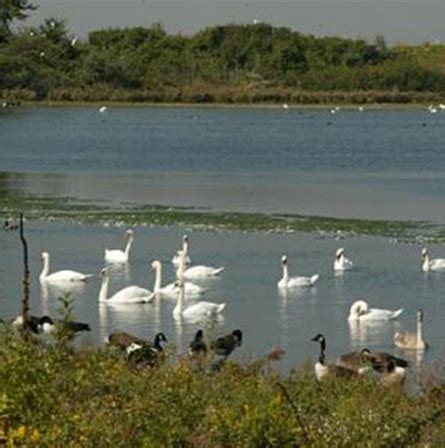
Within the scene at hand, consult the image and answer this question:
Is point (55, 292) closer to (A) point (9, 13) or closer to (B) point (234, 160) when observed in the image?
(B) point (234, 160)

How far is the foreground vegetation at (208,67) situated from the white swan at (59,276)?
6291 cm

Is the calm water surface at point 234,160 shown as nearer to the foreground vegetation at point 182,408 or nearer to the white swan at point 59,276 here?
the white swan at point 59,276

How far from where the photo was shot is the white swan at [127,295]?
1798 cm

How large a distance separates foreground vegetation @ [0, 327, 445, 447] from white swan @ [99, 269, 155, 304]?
26.4ft

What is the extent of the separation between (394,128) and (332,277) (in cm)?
4945

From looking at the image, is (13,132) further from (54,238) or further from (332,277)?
(332,277)

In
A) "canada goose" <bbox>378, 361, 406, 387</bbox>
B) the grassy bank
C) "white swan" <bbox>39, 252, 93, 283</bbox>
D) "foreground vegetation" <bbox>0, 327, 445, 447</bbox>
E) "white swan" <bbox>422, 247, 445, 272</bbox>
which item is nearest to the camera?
"foreground vegetation" <bbox>0, 327, 445, 447</bbox>

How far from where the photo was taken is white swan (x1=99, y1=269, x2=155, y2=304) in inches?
708

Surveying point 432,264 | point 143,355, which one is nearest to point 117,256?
point 432,264

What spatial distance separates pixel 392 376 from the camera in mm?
11875

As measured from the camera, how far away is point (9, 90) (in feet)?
273

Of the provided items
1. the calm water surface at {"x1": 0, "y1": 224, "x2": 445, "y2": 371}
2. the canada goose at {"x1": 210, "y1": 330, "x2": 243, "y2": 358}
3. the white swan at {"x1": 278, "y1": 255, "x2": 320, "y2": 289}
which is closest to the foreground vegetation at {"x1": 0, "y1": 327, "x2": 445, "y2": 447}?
the calm water surface at {"x1": 0, "y1": 224, "x2": 445, "y2": 371}

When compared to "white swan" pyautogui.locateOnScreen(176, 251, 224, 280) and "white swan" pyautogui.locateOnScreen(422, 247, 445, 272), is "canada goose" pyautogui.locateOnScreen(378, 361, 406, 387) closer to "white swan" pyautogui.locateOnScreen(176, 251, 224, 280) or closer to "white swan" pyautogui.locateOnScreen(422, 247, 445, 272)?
"white swan" pyautogui.locateOnScreen(176, 251, 224, 280)

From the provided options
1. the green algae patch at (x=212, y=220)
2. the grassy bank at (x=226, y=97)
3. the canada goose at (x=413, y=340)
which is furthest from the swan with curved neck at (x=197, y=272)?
the grassy bank at (x=226, y=97)
